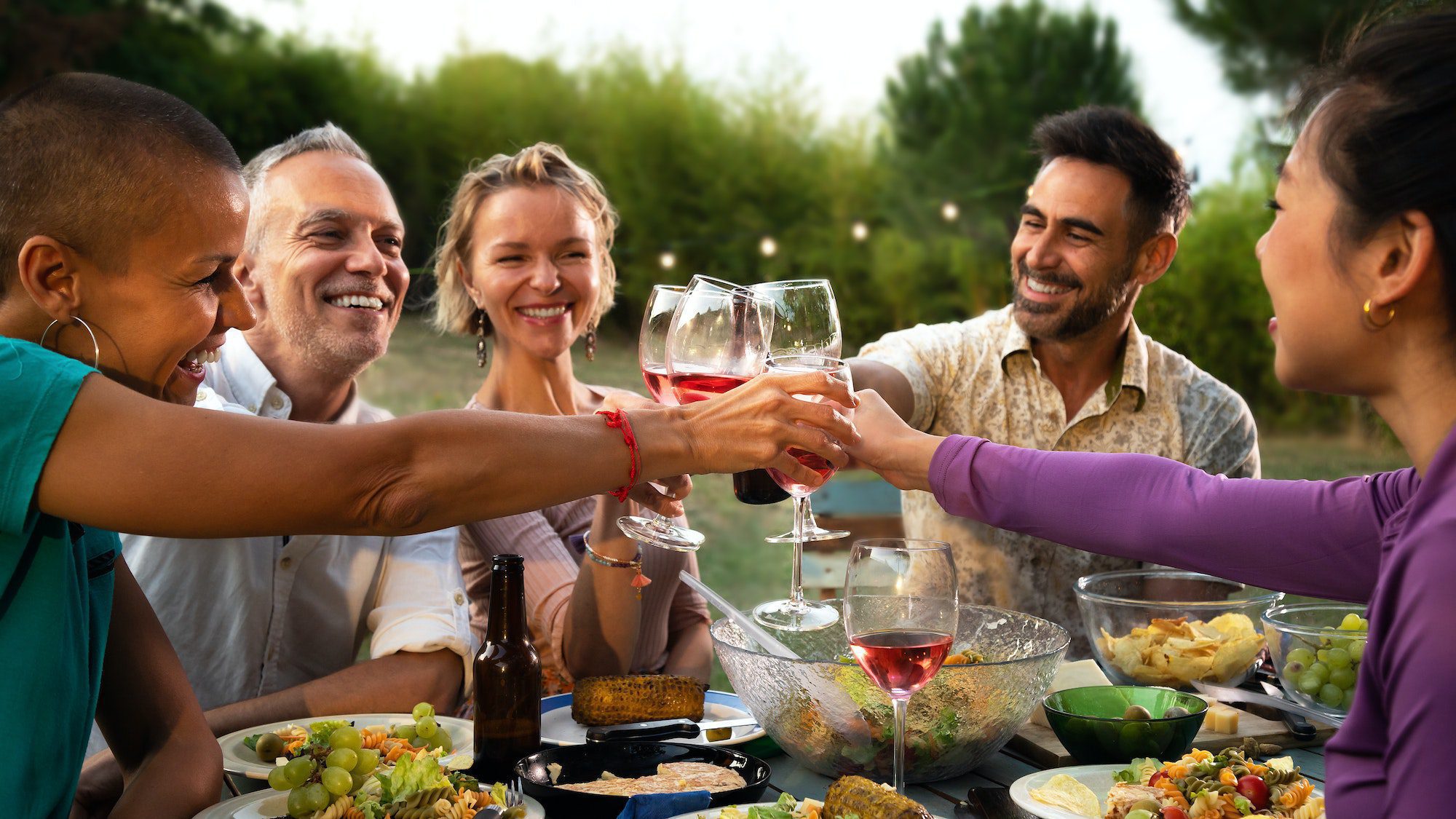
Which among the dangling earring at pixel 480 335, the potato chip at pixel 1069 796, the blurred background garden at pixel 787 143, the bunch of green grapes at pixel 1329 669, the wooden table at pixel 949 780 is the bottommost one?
the wooden table at pixel 949 780

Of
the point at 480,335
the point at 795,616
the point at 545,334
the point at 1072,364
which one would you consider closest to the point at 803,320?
the point at 795,616

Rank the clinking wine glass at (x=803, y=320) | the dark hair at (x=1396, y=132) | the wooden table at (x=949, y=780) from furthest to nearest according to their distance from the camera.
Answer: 1. the clinking wine glass at (x=803, y=320)
2. the wooden table at (x=949, y=780)
3. the dark hair at (x=1396, y=132)

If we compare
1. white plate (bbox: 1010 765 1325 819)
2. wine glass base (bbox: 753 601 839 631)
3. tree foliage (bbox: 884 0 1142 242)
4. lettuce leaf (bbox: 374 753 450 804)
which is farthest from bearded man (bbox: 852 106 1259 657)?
tree foliage (bbox: 884 0 1142 242)

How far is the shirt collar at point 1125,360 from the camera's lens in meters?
2.95

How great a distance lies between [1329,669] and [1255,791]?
1.28ft

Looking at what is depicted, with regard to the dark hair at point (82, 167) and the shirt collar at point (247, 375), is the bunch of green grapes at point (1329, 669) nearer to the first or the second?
the dark hair at point (82, 167)

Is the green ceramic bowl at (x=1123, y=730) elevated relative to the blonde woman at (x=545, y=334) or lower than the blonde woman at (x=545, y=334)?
lower

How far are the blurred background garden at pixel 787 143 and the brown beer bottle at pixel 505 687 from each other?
4292 millimetres

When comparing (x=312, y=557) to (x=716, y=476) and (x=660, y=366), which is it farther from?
(x=716, y=476)

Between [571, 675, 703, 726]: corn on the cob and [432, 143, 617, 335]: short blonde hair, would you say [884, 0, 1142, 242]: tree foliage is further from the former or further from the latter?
[571, 675, 703, 726]: corn on the cob

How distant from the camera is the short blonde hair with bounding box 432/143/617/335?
297 centimetres

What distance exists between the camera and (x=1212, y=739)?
1582 mm

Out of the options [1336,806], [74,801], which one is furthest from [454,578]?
[1336,806]

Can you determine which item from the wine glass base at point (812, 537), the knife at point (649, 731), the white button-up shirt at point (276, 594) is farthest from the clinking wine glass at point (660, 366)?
the white button-up shirt at point (276, 594)
